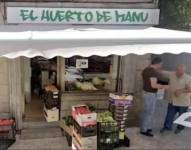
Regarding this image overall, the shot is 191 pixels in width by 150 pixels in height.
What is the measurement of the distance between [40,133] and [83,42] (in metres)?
3.77

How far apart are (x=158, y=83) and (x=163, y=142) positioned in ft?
5.81

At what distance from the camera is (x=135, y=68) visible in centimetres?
1141

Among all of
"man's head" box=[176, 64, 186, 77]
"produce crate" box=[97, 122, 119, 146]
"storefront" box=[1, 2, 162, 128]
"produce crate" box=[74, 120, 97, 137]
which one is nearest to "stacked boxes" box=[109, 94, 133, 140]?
"produce crate" box=[97, 122, 119, 146]

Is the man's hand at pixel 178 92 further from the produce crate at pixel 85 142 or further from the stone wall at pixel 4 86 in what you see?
the stone wall at pixel 4 86

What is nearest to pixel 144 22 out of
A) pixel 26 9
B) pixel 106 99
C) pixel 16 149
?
pixel 106 99

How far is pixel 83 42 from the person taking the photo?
8.52 metres

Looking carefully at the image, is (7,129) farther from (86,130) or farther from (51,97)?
(86,130)

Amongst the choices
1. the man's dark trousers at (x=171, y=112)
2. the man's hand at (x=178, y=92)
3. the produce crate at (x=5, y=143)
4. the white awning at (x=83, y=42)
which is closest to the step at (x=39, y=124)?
the produce crate at (x=5, y=143)

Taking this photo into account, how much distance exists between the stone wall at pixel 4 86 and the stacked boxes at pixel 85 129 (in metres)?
2.48

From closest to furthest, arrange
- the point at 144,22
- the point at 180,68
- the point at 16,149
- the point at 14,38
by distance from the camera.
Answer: the point at 14,38 → the point at 16,149 → the point at 180,68 → the point at 144,22

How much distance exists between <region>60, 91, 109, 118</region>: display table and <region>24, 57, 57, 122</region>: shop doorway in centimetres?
87

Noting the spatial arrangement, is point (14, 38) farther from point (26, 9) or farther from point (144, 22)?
point (144, 22)

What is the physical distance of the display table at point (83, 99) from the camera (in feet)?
36.9

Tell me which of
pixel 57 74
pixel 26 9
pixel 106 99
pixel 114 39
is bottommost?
pixel 106 99
